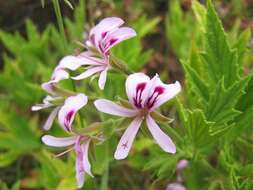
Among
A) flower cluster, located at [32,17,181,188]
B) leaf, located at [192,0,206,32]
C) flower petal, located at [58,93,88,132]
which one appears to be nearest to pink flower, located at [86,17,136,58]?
flower cluster, located at [32,17,181,188]

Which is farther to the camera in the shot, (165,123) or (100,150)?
(100,150)

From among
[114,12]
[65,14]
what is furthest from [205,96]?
[65,14]

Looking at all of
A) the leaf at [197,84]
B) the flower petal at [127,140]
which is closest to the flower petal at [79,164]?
the flower petal at [127,140]

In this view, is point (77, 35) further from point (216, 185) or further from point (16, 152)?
point (216, 185)

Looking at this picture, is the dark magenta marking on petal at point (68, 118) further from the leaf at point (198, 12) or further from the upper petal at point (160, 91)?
the leaf at point (198, 12)

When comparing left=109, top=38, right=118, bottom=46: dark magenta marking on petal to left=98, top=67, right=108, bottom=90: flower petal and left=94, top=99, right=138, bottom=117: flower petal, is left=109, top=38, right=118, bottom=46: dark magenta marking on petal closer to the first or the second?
left=98, top=67, right=108, bottom=90: flower petal

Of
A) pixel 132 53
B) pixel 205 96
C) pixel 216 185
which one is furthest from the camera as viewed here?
pixel 132 53
